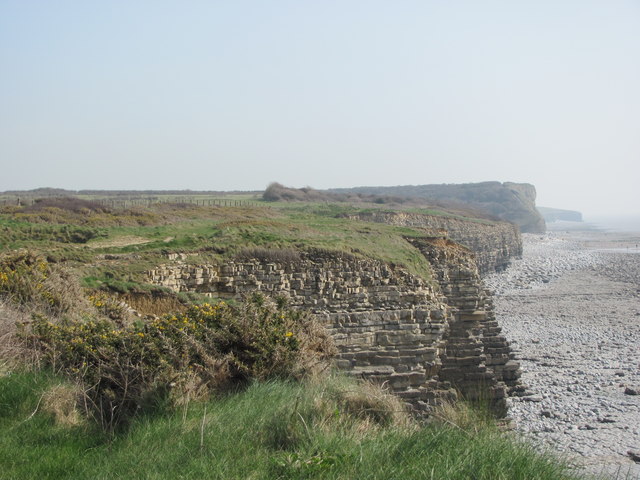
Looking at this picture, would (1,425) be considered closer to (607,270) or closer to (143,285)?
(143,285)

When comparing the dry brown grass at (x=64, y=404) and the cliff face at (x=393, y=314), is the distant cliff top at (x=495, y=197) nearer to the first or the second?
the cliff face at (x=393, y=314)

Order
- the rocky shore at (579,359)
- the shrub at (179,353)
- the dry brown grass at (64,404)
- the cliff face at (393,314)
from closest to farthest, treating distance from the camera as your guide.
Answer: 1. the dry brown grass at (64,404)
2. the shrub at (179,353)
3. the cliff face at (393,314)
4. the rocky shore at (579,359)

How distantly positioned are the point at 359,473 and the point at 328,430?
2.44ft

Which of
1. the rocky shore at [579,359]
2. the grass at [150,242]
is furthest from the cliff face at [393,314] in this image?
the rocky shore at [579,359]

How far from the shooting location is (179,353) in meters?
6.43

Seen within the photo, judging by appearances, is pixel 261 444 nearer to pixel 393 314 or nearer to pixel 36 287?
pixel 36 287

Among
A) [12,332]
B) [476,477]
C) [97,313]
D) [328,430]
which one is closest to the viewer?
[476,477]

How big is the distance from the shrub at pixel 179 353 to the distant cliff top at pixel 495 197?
10472cm

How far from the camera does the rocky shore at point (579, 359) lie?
45.9 feet

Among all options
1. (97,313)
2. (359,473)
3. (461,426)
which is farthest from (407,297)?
(359,473)

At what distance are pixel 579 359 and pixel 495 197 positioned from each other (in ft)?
398

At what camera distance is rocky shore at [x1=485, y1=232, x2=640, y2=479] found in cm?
1399

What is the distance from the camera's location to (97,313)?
9.23 metres

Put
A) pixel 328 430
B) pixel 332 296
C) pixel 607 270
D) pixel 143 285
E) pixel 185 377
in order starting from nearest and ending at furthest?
pixel 328 430, pixel 185 377, pixel 143 285, pixel 332 296, pixel 607 270
